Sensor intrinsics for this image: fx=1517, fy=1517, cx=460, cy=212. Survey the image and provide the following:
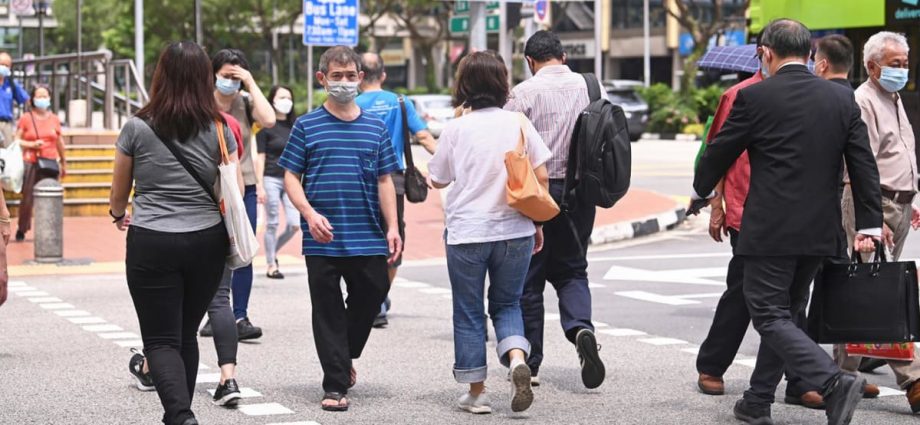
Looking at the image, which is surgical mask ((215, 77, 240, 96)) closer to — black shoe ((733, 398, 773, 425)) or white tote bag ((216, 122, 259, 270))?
white tote bag ((216, 122, 259, 270))

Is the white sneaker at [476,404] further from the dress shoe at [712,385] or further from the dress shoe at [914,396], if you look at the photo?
the dress shoe at [914,396]

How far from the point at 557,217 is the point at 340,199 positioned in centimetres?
117

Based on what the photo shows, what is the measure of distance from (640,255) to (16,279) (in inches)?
233

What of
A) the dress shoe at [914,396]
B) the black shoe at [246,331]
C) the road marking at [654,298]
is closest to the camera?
the dress shoe at [914,396]

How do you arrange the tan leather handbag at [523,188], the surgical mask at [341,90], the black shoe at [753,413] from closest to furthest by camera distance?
the black shoe at [753,413], the tan leather handbag at [523,188], the surgical mask at [341,90]

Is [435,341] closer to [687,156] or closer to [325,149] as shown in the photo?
[325,149]

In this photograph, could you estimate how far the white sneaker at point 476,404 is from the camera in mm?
7148

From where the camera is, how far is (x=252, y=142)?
9.60 m

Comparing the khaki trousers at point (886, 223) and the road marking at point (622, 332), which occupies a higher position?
the khaki trousers at point (886, 223)

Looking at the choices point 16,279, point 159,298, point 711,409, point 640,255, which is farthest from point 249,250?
point 640,255

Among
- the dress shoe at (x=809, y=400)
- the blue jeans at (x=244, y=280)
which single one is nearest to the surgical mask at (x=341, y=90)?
the blue jeans at (x=244, y=280)

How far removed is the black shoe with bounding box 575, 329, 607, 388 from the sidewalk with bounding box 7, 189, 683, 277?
6532 mm

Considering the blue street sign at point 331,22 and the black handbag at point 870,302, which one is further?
the blue street sign at point 331,22

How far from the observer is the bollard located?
1399 cm
